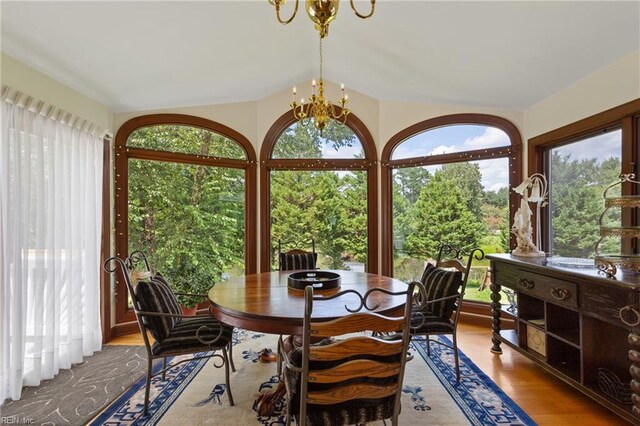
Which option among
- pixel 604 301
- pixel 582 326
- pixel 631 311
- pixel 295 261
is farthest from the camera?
pixel 295 261

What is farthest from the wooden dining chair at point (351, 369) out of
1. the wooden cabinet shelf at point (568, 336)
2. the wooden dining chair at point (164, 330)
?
the wooden cabinet shelf at point (568, 336)

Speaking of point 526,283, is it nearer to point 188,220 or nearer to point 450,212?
point 450,212

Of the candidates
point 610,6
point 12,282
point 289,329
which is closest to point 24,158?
point 12,282

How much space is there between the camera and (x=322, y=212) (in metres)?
4.40

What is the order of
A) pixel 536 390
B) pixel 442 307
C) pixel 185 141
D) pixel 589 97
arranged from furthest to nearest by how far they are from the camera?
pixel 185 141 → pixel 589 97 → pixel 442 307 → pixel 536 390

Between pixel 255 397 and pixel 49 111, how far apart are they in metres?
2.81

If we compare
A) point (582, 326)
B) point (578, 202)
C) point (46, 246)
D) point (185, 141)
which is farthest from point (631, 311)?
point (185, 141)

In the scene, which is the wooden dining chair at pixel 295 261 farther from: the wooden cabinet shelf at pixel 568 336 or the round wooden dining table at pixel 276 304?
the wooden cabinet shelf at pixel 568 336

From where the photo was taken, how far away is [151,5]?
216 cm

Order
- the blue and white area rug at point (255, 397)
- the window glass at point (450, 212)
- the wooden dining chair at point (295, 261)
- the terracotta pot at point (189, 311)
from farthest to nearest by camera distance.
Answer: the window glass at point (450, 212) → the terracotta pot at point (189, 311) → the wooden dining chair at point (295, 261) → the blue and white area rug at point (255, 397)

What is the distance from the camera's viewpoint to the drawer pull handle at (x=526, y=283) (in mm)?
2475

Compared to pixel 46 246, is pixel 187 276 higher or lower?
lower

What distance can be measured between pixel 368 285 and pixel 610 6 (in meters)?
2.42

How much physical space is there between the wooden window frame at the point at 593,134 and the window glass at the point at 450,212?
36cm
